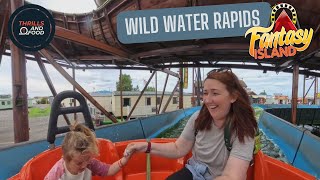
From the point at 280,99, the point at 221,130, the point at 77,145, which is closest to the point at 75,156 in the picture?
the point at 77,145

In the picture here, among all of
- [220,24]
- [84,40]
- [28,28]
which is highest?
[220,24]

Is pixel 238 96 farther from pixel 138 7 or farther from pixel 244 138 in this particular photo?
pixel 138 7

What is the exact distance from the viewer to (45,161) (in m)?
2.06

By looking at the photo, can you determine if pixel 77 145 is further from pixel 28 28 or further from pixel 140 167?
pixel 28 28

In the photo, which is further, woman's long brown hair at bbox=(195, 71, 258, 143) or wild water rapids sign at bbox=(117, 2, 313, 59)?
wild water rapids sign at bbox=(117, 2, 313, 59)

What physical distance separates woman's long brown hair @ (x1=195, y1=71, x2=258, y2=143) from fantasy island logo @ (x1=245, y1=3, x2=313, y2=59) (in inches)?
185

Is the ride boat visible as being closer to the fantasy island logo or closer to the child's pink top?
→ the child's pink top

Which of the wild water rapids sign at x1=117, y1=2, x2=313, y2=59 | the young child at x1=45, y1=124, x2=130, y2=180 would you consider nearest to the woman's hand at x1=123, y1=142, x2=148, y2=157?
the young child at x1=45, y1=124, x2=130, y2=180

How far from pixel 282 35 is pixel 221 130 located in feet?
17.8

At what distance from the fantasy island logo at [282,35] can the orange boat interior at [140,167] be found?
4.14m

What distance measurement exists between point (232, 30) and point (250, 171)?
484 centimetres

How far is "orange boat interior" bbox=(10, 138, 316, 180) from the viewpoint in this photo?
1661 millimetres

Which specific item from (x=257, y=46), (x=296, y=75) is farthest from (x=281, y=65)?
(x=257, y=46)

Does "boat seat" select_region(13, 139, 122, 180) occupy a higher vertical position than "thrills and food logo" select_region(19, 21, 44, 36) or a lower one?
lower
